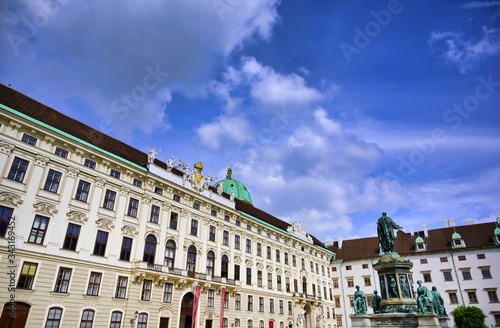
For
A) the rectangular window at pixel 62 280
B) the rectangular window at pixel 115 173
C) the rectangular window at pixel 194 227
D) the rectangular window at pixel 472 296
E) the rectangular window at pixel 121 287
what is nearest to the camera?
the rectangular window at pixel 62 280

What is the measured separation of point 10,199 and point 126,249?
399 inches

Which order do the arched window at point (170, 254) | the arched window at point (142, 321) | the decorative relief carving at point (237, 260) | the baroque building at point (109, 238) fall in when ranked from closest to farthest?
the baroque building at point (109, 238) < the arched window at point (142, 321) < the arched window at point (170, 254) < the decorative relief carving at point (237, 260)

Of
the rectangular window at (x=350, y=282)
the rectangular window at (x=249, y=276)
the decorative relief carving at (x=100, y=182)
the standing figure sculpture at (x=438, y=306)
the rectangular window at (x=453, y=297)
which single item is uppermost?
the decorative relief carving at (x=100, y=182)

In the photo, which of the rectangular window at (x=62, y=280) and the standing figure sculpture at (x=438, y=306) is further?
the rectangular window at (x=62, y=280)

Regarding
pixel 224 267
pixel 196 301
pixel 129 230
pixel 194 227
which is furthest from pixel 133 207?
pixel 224 267

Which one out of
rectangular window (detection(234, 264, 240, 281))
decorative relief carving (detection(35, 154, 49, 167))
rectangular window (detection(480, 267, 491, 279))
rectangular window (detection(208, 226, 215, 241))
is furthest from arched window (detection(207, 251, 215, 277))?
rectangular window (detection(480, 267, 491, 279))

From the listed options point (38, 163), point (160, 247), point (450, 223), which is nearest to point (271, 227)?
point (160, 247)

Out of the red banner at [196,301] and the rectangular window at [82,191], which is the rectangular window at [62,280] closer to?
the rectangular window at [82,191]

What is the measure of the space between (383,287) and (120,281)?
21.3m

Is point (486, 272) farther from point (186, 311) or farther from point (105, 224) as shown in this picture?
point (105, 224)

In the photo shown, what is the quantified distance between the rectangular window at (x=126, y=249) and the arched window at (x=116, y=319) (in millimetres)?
4452

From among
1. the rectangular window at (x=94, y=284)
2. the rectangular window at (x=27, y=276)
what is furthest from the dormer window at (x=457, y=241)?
the rectangular window at (x=27, y=276)

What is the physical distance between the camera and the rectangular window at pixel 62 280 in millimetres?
24344

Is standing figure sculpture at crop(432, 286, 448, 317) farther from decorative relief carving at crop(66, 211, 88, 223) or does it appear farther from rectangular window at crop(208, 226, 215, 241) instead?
decorative relief carving at crop(66, 211, 88, 223)
